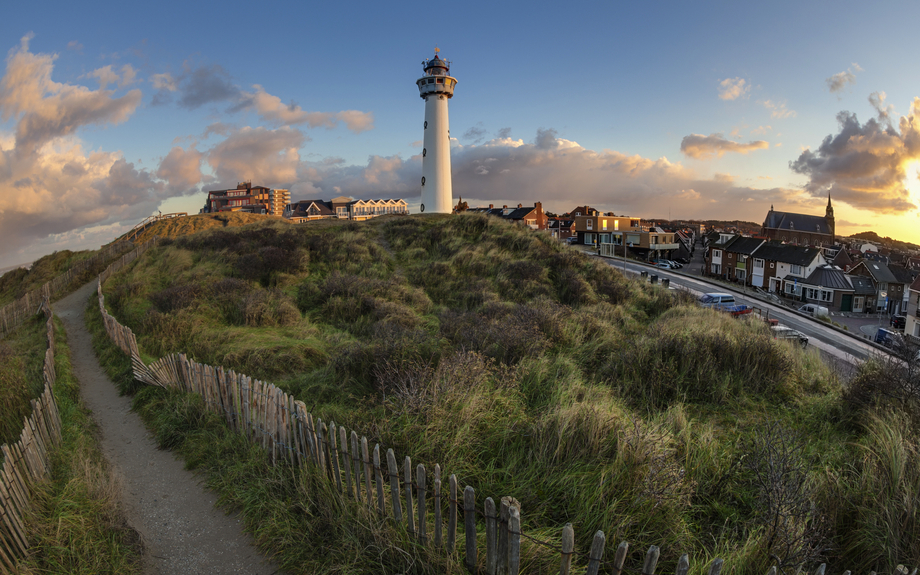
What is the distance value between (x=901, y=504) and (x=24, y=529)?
8.42 meters

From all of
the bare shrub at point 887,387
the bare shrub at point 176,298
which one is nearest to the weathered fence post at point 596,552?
the bare shrub at point 887,387

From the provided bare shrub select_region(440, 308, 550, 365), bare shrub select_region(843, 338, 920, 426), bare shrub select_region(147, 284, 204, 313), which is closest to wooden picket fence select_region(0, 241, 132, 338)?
bare shrub select_region(147, 284, 204, 313)

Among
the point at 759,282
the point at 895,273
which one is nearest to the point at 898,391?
the point at 759,282

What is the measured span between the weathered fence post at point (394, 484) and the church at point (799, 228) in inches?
4330

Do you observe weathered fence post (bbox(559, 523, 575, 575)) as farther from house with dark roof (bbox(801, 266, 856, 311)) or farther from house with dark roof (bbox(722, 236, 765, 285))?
house with dark roof (bbox(722, 236, 765, 285))

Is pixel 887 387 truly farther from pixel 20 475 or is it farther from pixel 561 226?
pixel 561 226

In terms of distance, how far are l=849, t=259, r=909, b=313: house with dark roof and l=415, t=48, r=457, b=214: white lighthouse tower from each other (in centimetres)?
5831

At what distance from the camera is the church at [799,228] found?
92.0 metres

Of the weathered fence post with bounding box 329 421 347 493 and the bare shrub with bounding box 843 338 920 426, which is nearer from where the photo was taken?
the weathered fence post with bounding box 329 421 347 493

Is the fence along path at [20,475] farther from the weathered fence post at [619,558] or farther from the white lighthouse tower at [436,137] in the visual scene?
the white lighthouse tower at [436,137]

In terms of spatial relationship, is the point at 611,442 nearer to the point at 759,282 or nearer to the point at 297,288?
the point at 297,288

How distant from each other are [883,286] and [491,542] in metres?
78.2

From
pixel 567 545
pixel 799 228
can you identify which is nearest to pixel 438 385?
pixel 567 545

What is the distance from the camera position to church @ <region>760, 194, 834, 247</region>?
92000 mm
